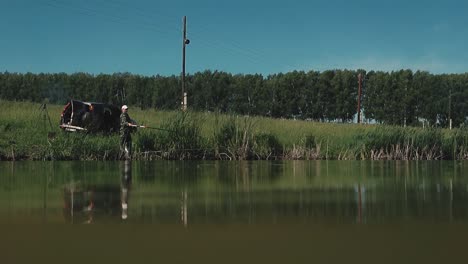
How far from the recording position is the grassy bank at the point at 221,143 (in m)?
14.7

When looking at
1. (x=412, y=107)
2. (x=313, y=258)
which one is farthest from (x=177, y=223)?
(x=412, y=107)

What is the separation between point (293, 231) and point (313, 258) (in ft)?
2.47

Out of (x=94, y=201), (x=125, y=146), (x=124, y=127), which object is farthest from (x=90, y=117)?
(x=94, y=201)

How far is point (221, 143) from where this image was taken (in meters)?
15.8

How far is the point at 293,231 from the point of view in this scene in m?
3.45

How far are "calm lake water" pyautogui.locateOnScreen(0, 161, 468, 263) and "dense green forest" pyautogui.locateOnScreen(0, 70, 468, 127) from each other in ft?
196

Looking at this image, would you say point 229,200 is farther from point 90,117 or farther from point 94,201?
point 90,117

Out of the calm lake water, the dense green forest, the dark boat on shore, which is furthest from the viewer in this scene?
the dense green forest

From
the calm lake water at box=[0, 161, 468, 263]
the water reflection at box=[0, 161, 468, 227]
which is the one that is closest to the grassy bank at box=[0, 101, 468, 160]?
the water reflection at box=[0, 161, 468, 227]

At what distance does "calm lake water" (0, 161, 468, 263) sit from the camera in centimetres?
279

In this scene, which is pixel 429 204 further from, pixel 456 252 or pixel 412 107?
pixel 412 107

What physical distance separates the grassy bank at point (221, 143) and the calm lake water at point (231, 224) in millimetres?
8278

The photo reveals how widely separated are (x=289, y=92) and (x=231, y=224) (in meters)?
82.8

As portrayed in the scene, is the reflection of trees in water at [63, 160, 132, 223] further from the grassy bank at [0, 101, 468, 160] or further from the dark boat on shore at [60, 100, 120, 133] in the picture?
the dark boat on shore at [60, 100, 120, 133]
